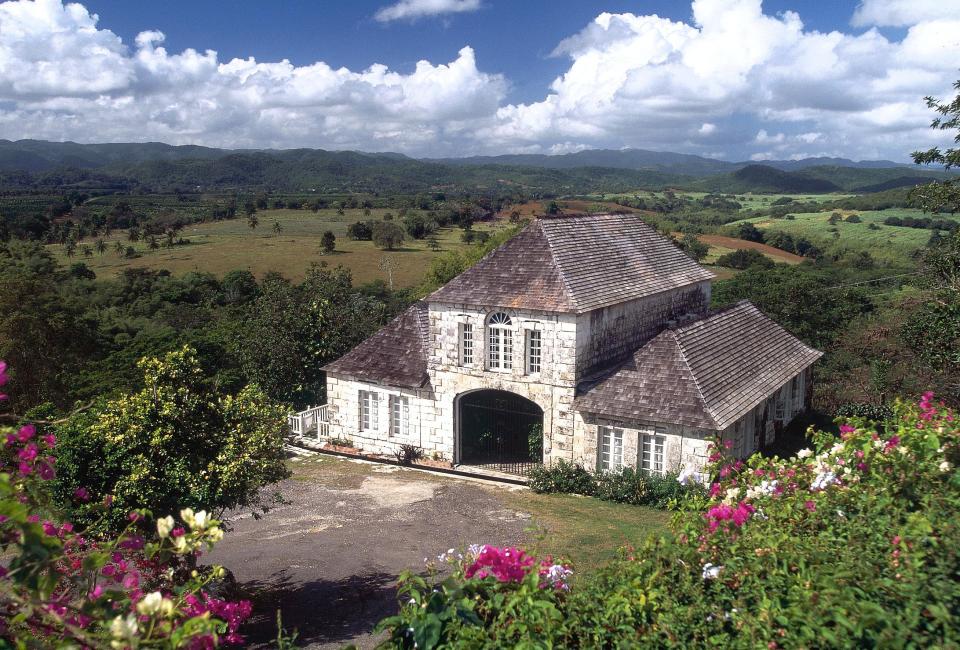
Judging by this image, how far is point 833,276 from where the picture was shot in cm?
5962

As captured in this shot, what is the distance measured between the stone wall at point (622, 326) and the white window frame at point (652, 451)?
9.10ft

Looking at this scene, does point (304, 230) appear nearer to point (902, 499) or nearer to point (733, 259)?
point (733, 259)

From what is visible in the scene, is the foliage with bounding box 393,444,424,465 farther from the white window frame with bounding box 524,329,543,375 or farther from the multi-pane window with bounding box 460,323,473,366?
the white window frame with bounding box 524,329,543,375

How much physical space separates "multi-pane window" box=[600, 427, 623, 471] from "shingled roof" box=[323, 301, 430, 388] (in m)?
6.56

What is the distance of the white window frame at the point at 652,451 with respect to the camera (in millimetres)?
21453

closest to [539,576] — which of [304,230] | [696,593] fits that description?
A: [696,593]

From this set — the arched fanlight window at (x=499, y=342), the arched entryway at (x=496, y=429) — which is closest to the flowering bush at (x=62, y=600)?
the arched fanlight window at (x=499, y=342)

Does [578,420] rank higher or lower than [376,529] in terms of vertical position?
higher

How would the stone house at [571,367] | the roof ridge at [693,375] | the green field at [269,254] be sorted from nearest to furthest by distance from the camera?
the roof ridge at [693,375] < the stone house at [571,367] < the green field at [269,254]

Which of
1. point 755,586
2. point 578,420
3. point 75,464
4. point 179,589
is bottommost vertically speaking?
point 578,420

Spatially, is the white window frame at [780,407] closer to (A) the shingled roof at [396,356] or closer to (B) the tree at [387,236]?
(A) the shingled roof at [396,356]

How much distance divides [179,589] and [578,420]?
17.2m

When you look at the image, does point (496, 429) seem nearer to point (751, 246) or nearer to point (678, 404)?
point (678, 404)

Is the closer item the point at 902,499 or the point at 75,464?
the point at 902,499
